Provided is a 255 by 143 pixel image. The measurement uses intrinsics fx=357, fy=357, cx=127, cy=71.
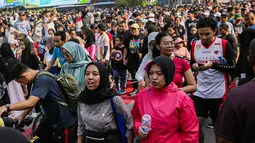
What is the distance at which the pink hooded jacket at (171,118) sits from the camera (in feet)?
9.26

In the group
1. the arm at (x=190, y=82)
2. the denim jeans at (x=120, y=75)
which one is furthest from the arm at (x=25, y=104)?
the denim jeans at (x=120, y=75)

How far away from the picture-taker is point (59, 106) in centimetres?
362

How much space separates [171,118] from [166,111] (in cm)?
7

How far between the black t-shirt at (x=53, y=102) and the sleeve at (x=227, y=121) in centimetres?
189

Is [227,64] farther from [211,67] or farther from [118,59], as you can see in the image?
[118,59]

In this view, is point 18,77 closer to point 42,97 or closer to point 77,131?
point 42,97

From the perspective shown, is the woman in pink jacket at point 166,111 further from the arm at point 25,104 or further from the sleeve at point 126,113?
the arm at point 25,104

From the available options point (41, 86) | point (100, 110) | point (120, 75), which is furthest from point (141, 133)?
point (120, 75)

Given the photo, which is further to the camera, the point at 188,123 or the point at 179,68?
the point at 179,68

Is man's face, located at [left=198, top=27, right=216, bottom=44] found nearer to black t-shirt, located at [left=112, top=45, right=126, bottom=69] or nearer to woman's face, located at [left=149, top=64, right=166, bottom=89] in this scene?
woman's face, located at [left=149, top=64, right=166, bottom=89]

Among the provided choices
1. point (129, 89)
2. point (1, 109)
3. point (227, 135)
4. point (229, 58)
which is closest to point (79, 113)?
point (1, 109)

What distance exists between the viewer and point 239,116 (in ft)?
6.75

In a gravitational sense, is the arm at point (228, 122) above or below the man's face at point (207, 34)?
below

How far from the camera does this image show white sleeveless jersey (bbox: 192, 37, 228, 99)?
13.7 ft
